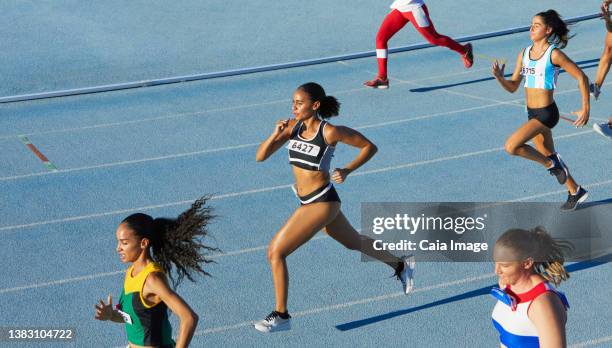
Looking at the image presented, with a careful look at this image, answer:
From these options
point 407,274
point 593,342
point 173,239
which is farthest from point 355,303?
point 173,239

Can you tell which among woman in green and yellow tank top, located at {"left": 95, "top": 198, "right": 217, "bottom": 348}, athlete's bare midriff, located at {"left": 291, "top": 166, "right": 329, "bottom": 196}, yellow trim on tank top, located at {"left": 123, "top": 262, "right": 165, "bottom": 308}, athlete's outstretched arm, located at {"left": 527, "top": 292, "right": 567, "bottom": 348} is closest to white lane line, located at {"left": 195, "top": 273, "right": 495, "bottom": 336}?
athlete's bare midriff, located at {"left": 291, "top": 166, "right": 329, "bottom": 196}

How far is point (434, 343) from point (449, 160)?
12.6 feet

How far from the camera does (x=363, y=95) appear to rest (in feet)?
40.6

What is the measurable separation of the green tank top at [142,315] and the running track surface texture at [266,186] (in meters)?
1.58

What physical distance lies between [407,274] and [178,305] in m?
2.87

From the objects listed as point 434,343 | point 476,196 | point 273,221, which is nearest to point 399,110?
point 476,196

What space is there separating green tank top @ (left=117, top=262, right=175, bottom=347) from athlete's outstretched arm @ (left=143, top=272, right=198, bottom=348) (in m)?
0.06

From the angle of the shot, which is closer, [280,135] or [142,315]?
[142,315]

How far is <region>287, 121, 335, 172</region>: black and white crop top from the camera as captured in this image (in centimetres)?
636

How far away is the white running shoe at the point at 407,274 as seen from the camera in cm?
692

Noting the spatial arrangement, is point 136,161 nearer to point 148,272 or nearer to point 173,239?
point 173,239

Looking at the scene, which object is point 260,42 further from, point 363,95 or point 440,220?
point 440,220

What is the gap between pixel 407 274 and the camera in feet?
22.8

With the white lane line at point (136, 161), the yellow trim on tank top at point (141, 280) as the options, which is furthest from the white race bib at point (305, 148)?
the white lane line at point (136, 161)
